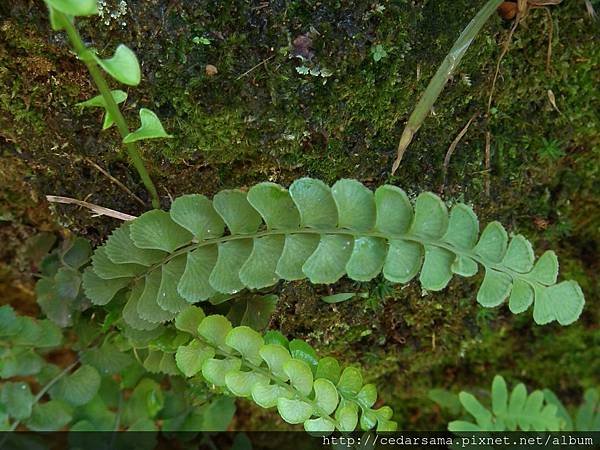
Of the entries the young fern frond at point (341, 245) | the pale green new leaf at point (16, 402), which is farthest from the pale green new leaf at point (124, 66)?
the pale green new leaf at point (16, 402)

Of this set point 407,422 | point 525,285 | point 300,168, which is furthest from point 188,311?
point 407,422

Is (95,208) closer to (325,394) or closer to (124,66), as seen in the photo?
(124,66)

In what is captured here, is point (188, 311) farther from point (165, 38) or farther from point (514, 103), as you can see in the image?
point (514, 103)

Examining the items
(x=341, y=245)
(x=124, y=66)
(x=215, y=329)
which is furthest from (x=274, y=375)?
(x=124, y=66)

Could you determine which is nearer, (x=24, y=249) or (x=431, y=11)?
(x=431, y=11)

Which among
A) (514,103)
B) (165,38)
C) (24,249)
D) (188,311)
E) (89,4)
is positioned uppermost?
(89,4)

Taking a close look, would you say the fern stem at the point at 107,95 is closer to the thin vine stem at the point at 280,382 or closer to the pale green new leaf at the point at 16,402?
the thin vine stem at the point at 280,382
